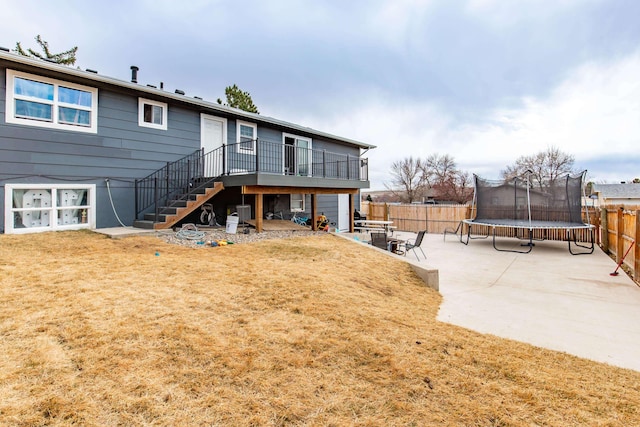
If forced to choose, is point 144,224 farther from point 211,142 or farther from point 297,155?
point 297,155

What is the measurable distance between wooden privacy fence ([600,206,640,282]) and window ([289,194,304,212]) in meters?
9.72

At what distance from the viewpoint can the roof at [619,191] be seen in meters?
37.6

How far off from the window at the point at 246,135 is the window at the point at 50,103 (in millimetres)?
3994

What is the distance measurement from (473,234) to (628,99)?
8.01 metres

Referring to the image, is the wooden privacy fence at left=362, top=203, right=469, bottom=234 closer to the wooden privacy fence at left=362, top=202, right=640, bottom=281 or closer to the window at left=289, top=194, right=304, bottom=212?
the wooden privacy fence at left=362, top=202, right=640, bottom=281

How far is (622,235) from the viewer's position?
7.62m

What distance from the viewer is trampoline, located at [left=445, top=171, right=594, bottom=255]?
10.9 meters

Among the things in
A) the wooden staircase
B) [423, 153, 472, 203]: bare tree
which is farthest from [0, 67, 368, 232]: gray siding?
[423, 153, 472, 203]: bare tree

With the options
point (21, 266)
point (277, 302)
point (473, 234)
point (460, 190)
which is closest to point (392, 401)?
point (277, 302)

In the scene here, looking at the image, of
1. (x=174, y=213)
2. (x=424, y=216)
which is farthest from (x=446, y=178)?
(x=174, y=213)

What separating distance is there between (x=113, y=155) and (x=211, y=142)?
2830 mm

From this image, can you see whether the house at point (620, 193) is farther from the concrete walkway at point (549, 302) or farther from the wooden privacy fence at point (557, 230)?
the concrete walkway at point (549, 302)

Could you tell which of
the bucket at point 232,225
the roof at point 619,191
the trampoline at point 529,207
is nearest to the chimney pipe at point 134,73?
the bucket at point 232,225

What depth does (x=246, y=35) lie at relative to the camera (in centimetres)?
1091
